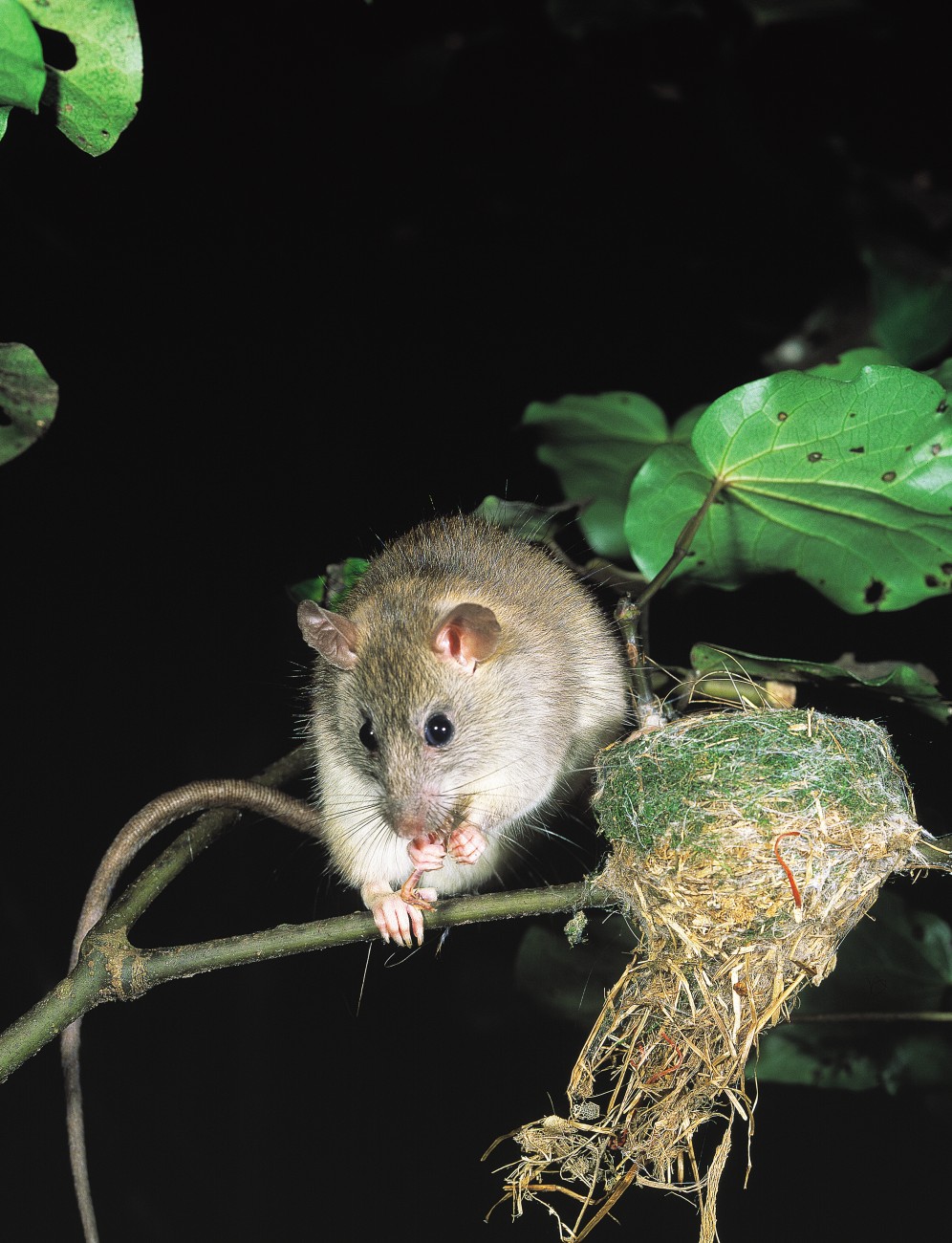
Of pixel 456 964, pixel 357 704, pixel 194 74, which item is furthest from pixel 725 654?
pixel 194 74

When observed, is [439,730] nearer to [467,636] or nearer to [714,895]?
[467,636]

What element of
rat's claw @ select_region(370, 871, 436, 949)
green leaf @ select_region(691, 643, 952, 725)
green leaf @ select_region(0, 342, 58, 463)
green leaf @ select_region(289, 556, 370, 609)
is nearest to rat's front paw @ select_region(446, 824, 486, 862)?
rat's claw @ select_region(370, 871, 436, 949)

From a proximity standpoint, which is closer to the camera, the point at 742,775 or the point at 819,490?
the point at 742,775

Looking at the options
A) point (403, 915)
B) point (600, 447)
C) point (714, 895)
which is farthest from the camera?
point (600, 447)

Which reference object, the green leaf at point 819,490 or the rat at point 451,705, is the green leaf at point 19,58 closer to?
the rat at point 451,705

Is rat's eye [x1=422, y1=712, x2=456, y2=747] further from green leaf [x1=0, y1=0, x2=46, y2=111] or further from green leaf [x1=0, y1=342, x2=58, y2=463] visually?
green leaf [x1=0, y1=0, x2=46, y2=111]

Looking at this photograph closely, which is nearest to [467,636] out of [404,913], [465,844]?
[465,844]

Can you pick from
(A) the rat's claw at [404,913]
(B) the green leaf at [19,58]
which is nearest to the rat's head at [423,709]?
(A) the rat's claw at [404,913]
